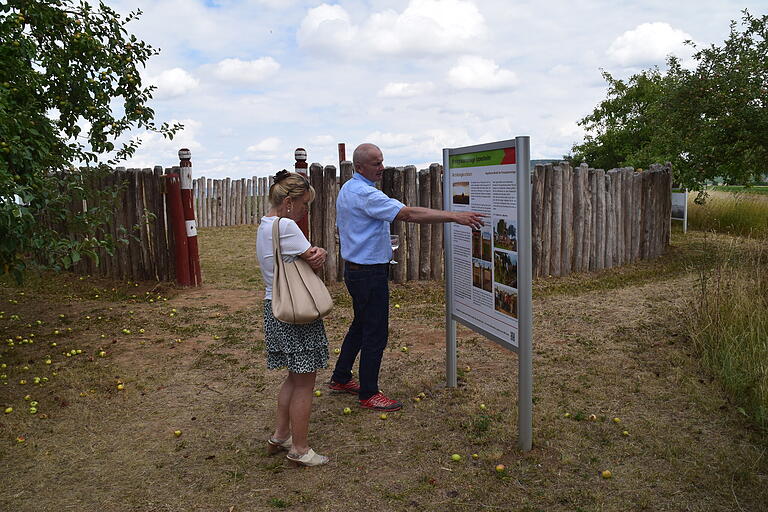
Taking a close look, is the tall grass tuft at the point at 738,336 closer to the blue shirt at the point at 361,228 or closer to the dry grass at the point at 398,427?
the dry grass at the point at 398,427

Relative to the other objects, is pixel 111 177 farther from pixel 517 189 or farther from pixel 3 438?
pixel 517 189

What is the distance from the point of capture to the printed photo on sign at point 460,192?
15.5 ft

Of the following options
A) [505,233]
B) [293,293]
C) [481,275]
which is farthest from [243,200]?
[293,293]

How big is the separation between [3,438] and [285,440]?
2.27 metres

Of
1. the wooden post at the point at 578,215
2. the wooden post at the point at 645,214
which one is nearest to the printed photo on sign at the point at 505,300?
the wooden post at the point at 578,215

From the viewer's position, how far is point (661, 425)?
15.6ft

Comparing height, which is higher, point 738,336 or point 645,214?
point 645,214

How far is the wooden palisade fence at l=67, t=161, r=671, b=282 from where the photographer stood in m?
10.0

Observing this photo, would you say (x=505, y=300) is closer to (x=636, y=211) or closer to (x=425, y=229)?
(x=425, y=229)

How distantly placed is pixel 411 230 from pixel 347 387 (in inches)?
188

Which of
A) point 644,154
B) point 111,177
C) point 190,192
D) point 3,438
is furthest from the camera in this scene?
point 644,154

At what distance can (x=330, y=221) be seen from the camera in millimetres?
10000

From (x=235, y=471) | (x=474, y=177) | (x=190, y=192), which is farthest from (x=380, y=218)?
(x=190, y=192)

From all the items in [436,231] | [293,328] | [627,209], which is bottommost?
[293,328]
